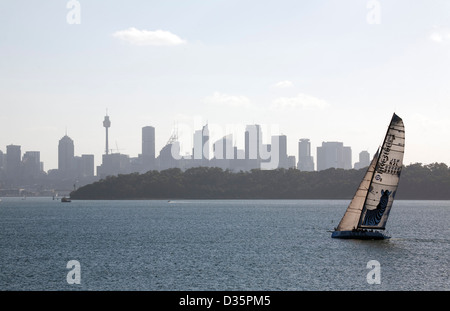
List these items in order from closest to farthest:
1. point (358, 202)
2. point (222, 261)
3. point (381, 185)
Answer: point (222, 261) < point (381, 185) < point (358, 202)

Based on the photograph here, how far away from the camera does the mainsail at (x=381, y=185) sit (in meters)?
87.1

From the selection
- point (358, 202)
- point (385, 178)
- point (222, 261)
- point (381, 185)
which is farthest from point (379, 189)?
point (222, 261)

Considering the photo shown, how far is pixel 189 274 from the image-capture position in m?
66.2

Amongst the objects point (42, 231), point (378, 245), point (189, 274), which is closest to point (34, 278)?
point (189, 274)

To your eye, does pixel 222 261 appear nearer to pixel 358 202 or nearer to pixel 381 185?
pixel 358 202

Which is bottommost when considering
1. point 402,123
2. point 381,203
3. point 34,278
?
point 34,278

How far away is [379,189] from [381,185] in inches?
21.7

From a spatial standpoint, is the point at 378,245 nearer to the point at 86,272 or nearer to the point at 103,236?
the point at 86,272

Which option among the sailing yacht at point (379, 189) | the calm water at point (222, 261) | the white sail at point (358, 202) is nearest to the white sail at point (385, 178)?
the sailing yacht at point (379, 189)

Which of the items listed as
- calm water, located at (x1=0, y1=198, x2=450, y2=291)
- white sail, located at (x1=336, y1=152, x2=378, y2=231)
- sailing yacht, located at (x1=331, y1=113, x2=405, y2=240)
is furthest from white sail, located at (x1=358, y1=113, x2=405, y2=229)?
calm water, located at (x1=0, y1=198, x2=450, y2=291)

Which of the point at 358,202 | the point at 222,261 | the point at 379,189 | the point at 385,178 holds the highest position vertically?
the point at 385,178

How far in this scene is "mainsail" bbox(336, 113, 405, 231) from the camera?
87.1 metres

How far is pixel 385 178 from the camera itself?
88.6 m

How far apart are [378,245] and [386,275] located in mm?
23489
